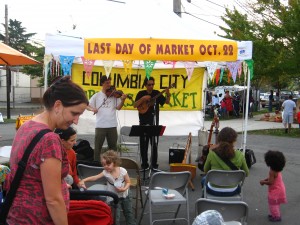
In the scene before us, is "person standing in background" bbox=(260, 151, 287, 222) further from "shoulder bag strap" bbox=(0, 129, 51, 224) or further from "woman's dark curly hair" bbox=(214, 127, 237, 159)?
"shoulder bag strap" bbox=(0, 129, 51, 224)

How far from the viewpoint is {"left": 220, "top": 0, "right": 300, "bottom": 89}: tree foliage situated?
616 inches

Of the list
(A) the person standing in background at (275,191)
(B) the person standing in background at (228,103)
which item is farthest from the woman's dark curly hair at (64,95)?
(B) the person standing in background at (228,103)

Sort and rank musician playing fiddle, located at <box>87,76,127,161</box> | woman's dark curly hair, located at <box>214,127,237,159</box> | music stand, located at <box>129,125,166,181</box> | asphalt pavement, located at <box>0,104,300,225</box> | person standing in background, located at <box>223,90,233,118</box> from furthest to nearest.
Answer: person standing in background, located at <box>223,90,233,118</box>, musician playing fiddle, located at <box>87,76,127,161</box>, music stand, located at <box>129,125,166,181</box>, asphalt pavement, located at <box>0,104,300,225</box>, woman's dark curly hair, located at <box>214,127,237,159</box>

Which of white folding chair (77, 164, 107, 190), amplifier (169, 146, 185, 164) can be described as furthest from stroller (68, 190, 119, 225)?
amplifier (169, 146, 185, 164)

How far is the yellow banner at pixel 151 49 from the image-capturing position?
6.38 m

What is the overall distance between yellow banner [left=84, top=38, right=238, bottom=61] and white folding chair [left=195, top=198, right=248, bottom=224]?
3.11 metres

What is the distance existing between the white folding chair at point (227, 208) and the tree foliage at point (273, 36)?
12825 millimetres

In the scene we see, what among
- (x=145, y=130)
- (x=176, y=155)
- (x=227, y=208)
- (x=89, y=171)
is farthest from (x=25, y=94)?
(x=227, y=208)

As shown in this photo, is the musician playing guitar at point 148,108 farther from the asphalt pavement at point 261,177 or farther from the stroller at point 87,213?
the stroller at point 87,213

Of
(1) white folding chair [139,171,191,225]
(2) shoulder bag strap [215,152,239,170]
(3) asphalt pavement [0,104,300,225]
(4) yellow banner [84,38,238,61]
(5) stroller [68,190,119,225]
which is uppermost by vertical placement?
(4) yellow banner [84,38,238,61]

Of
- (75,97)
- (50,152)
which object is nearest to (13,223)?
(50,152)

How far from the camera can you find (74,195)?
9.36ft

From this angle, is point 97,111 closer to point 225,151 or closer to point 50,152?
point 225,151

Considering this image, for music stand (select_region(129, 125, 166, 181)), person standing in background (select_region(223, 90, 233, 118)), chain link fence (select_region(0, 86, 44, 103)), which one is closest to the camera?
music stand (select_region(129, 125, 166, 181))
